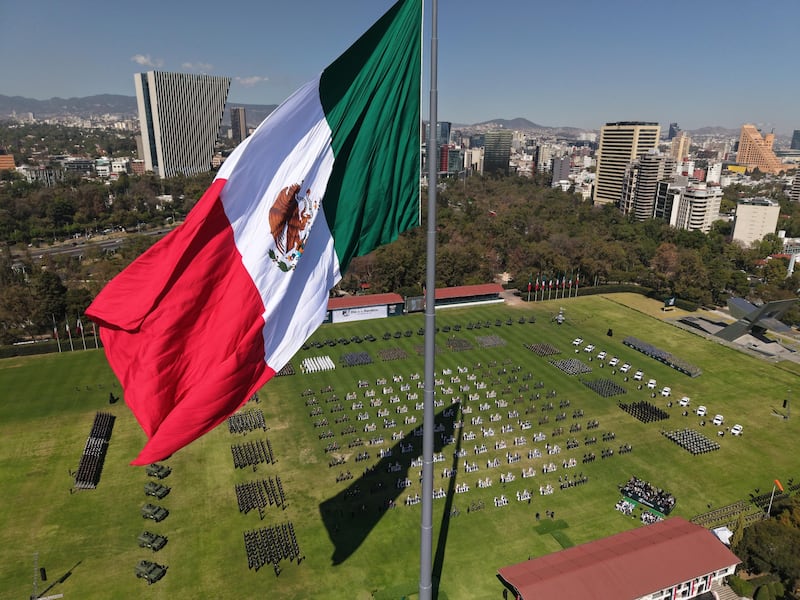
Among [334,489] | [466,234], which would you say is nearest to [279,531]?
[334,489]

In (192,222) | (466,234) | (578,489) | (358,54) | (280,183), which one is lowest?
(578,489)

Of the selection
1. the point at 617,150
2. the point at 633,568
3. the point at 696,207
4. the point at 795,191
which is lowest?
the point at 633,568

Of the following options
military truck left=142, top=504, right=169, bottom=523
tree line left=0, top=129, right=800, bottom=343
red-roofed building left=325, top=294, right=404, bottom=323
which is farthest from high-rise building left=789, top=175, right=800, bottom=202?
military truck left=142, top=504, right=169, bottom=523

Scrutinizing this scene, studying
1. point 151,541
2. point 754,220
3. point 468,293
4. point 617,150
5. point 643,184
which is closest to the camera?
point 151,541

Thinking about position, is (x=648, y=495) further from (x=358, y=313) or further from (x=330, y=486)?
(x=358, y=313)

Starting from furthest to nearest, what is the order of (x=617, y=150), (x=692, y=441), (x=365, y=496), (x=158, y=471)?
(x=617, y=150), (x=692, y=441), (x=158, y=471), (x=365, y=496)

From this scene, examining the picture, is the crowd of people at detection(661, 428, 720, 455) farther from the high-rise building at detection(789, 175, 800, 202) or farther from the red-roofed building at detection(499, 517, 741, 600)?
the high-rise building at detection(789, 175, 800, 202)

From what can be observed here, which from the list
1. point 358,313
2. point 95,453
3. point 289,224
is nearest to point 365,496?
point 95,453

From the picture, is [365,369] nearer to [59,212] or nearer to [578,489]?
[578,489]
